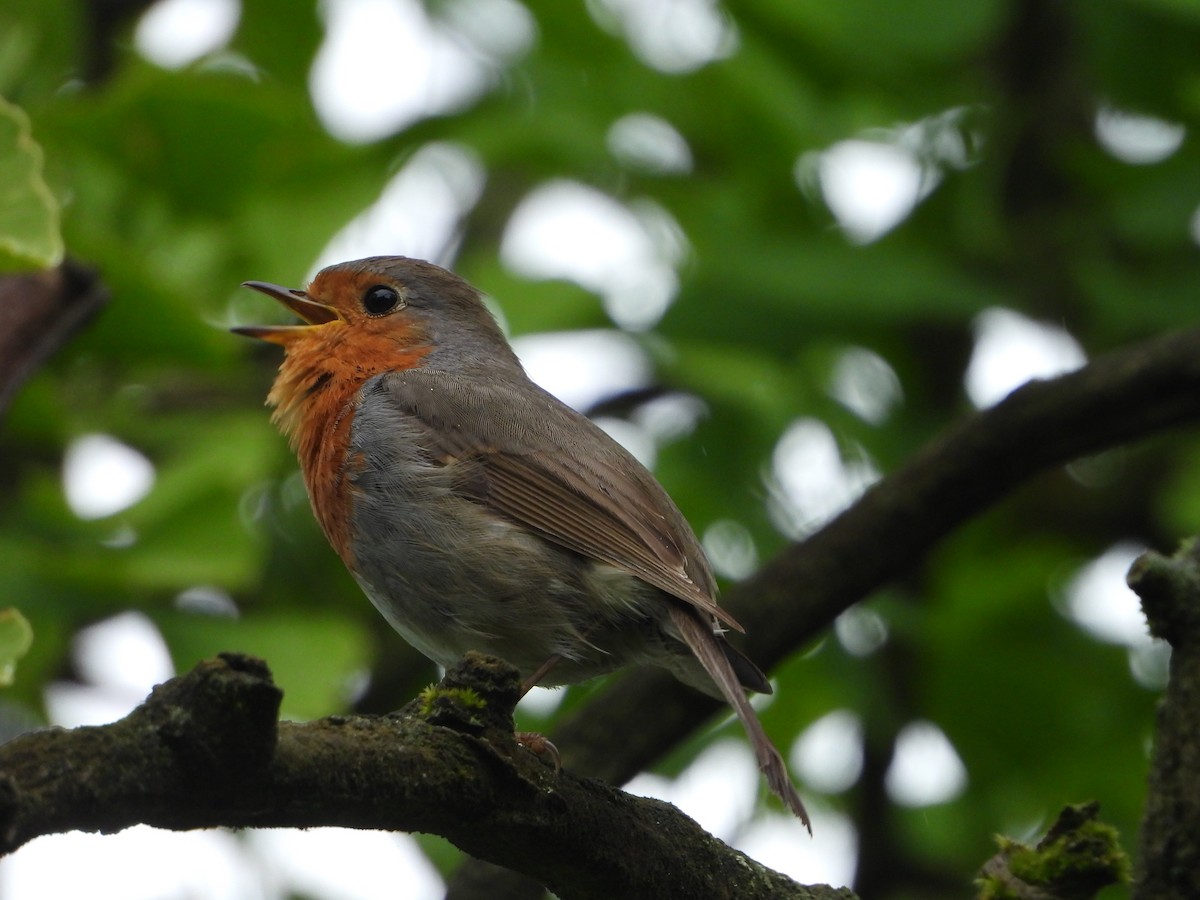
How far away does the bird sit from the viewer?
4.19 m

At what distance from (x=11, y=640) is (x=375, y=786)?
2.10 feet

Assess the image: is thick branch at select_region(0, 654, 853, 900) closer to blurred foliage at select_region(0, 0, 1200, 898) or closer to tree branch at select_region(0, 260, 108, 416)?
blurred foliage at select_region(0, 0, 1200, 898)

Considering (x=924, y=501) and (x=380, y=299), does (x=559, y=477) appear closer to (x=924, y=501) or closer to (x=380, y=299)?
(x=924, y=501)

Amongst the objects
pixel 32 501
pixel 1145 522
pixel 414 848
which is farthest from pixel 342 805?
pixel 1145 522

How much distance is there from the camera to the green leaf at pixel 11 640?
2.41 m

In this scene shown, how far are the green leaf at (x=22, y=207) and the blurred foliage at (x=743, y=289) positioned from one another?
158 centimetres

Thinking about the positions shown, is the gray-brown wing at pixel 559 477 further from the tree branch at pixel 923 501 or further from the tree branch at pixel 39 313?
the tree branch at pixel 39 313

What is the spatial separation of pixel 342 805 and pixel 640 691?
7.25 ft

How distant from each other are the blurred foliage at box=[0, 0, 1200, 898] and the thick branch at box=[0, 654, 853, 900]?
1.83 meters

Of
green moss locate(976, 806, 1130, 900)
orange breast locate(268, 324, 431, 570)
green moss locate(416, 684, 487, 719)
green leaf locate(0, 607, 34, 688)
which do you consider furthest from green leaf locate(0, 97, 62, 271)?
green moss locate(976, 806, 1130, 900)

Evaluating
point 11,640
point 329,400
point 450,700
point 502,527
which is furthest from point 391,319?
point 11,640

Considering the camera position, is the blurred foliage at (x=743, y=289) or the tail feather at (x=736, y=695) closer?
the tail feather at (x=736, y=695)

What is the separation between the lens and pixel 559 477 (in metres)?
4.54

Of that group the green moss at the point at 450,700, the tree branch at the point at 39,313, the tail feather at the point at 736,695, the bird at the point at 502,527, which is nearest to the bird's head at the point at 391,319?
the bird at the point at 502,527
